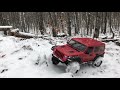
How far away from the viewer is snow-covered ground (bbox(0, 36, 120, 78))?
10.0 m

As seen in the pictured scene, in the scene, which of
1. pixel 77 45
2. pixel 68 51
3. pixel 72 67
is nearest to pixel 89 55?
pixel 77 45

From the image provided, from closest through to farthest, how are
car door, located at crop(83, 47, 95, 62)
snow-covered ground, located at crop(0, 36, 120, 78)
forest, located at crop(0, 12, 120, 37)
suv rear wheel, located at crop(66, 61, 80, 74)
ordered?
snow-covered ground, located at crop(0, 36, 120, 78)
suv rear wheel, located at crop(66, 61, 80, 74)
car door, located at crop(83, 47, 95, 62)
forest, located at crop(0, 12, 120, 37)

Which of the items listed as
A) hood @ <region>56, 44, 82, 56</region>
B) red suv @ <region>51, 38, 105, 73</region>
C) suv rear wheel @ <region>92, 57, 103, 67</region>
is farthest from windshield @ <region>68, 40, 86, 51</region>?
suv rear wheel @ <region>92, 57, 103, 67</region>

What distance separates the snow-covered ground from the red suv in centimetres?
44

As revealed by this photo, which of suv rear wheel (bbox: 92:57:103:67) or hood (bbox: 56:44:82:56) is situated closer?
hood (bbox: 56:44:82:56)

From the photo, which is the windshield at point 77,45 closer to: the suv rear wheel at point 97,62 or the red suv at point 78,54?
the red suv at point 78,54

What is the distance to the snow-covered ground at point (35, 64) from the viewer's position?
10037 millimetres

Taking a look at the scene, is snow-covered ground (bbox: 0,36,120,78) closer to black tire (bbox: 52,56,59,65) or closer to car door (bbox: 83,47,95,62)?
black tire (bbox: 52,56,59,65)

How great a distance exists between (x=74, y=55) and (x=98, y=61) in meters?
2.09

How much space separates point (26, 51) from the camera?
12312mm

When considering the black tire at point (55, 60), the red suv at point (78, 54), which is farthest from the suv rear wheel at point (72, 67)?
the black tire at point (55, 60)

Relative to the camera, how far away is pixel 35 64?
36.3ft
